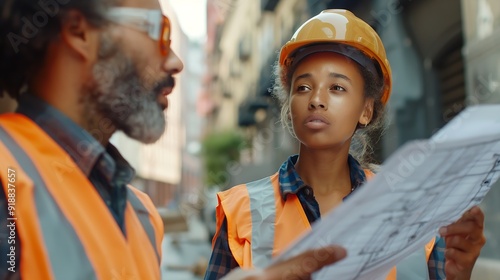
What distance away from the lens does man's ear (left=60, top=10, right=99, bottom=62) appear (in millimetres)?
673

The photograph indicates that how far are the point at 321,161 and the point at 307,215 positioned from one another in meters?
0.10

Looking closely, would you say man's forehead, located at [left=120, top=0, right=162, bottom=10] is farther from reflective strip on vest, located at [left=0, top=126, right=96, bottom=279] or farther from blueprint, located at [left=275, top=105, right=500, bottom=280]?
blueprint, located at [left=275, top=105, right=500, bottom=280]

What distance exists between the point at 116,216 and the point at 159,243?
0.11 meters

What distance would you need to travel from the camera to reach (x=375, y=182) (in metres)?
0.63

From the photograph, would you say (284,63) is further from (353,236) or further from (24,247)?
(24,247)

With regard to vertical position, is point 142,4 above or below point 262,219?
above

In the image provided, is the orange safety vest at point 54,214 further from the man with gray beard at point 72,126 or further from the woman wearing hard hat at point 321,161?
the woman wearing hard hat at point 321,161

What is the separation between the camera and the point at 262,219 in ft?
3.53

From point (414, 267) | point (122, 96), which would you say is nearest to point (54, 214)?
point (122, 96)

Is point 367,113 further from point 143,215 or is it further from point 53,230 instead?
point 53,230

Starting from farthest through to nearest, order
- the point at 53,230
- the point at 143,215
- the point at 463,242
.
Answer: the point at 463,242 → the point at 143,215 → the point at 53,230

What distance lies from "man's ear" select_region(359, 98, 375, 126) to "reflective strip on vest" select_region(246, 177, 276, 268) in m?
0.21

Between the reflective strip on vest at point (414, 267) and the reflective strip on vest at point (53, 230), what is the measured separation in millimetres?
→ 619

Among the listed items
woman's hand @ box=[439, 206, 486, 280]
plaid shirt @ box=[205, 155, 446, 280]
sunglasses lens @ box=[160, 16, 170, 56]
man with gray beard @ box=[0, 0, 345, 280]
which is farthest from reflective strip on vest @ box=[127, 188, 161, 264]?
woman's hand @ box=[439, 206, 486, 280]
